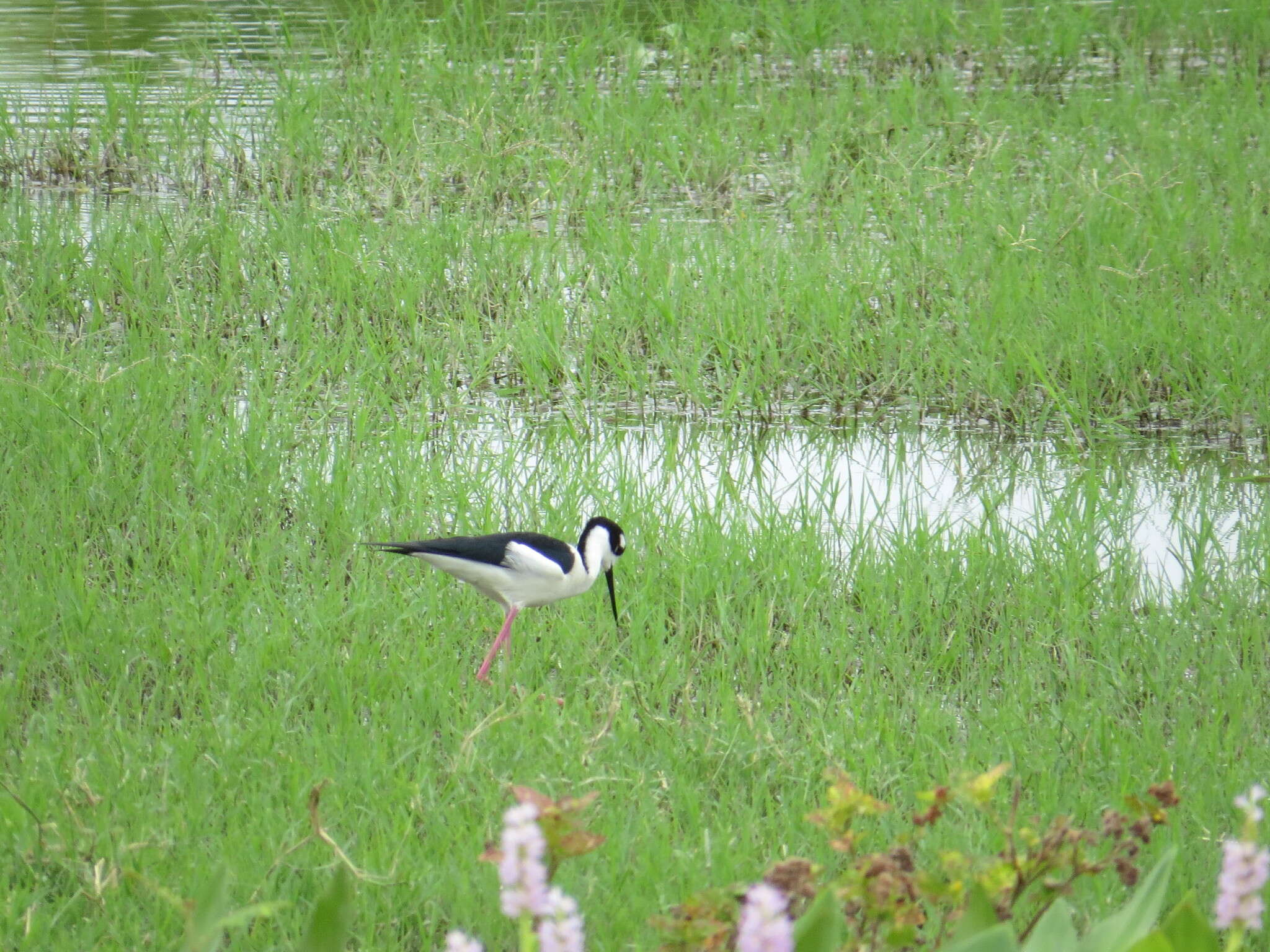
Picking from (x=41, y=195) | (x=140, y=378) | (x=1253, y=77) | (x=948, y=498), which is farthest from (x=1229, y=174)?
(x=41, y=195)

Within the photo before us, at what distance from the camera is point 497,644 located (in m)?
3.27

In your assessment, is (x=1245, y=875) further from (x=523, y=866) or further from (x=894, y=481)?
(x=894, y=481)

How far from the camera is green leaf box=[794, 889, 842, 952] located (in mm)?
1828

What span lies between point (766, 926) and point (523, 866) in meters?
0.23

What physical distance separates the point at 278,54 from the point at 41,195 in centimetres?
151

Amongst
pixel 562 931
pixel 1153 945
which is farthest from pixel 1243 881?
pixel 562 931

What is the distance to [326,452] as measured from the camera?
439 centimetres

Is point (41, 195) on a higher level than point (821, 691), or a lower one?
higher

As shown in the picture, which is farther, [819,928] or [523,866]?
[819,928]

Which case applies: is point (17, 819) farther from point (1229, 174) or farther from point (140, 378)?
point (1229, 174)

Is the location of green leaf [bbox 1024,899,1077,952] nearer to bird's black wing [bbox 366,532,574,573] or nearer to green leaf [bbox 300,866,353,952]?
green leaf [bbox 300,866,353,952]

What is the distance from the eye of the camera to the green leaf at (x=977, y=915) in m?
1.90

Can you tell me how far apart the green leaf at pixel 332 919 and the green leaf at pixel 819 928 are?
572 mm

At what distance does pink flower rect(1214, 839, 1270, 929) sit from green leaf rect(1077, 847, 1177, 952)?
0.35 meters
